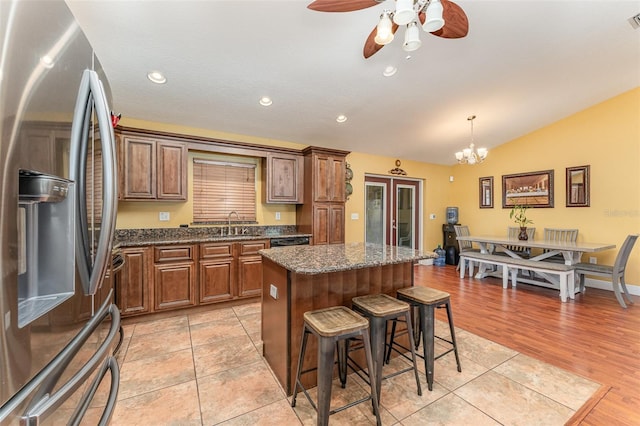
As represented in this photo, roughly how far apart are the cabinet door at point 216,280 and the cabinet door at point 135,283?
1.91 ft

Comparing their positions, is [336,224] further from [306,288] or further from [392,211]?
[306,288]

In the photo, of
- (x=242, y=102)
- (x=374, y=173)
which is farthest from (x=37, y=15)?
(x=374, y=173)

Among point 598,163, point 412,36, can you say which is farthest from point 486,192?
point 412,36

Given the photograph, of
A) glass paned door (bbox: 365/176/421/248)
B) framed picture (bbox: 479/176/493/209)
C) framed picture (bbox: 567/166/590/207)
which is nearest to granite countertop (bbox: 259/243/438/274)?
glass paned door (bbox: 365/176/421/248)

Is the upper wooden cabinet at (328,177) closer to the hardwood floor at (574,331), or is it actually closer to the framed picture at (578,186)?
the hardwood floor at (574,331)

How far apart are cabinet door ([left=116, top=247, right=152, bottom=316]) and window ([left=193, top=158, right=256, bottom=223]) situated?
39.7 inches

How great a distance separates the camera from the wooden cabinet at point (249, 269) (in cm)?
360

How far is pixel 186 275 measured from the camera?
10.7ft

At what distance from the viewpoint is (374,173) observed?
5738 millimetres

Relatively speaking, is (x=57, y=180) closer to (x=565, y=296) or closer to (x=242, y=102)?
(x=242, y=102)

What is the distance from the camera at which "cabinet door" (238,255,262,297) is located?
360cm

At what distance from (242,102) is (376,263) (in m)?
2.73

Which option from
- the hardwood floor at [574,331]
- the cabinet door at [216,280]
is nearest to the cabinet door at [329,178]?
the cabinet door at [216,280]

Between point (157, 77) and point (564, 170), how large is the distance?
661cm
